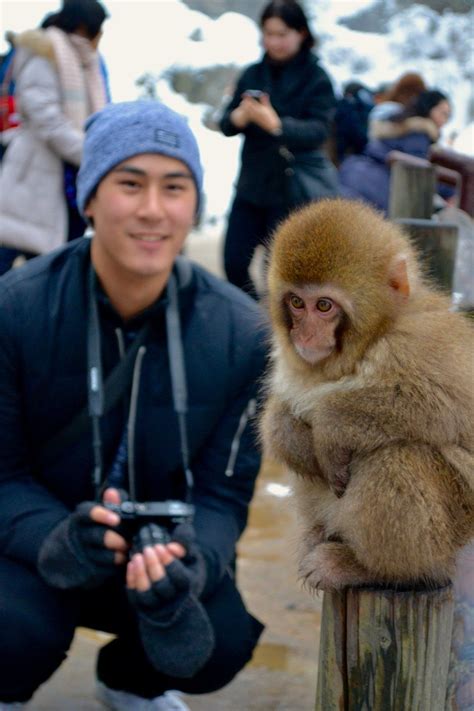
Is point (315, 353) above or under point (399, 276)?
under

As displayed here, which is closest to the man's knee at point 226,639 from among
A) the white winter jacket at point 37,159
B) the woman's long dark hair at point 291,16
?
the white winter jacket at point 37,159

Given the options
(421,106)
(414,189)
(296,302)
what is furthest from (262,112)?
(296,302)

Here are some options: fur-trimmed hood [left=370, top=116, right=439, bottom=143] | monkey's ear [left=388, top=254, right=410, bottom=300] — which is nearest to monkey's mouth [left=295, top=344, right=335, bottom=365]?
monkey's ear [left=388, top=254, right=410, bottom=300]

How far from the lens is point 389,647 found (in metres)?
1.64

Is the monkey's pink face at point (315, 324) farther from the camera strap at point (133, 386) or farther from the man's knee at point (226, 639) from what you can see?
the man's knee at point (226, 639)

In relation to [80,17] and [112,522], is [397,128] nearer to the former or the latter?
[80,17]

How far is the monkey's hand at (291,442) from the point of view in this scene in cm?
184

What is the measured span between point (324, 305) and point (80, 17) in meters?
3.51

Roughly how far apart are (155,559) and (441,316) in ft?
2.96

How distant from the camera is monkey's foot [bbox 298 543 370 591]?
172 cm

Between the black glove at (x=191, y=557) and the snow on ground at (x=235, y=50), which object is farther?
the snow on ground at (x=235, y=50)

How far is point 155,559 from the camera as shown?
7.73 feet

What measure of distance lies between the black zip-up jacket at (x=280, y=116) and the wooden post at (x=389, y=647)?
12.1ft

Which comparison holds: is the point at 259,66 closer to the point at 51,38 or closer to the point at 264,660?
the point at 51,38
